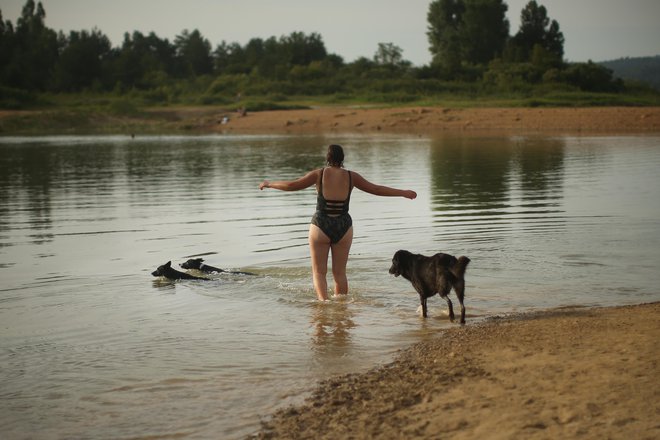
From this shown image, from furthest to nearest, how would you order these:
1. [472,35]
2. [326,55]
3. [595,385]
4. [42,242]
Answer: [326,55] → [472,35] → [42,242] → [595,385]

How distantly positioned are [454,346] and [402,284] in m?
3.38

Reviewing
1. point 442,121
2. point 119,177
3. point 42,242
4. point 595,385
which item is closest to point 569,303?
point 595,385

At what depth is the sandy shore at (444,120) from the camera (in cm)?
4294

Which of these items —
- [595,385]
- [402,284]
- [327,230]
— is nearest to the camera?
[595,385]

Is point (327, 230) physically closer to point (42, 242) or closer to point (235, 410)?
point (235, 410)

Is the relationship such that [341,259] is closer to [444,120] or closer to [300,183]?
[300,183]

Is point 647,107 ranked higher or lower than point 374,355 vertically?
higher

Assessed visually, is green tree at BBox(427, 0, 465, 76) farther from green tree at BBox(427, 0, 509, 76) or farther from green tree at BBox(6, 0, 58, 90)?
green tree at BBox(6, 0, 58, 90)

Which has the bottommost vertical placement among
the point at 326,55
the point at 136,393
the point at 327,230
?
the point at 136,393

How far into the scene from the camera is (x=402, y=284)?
10391mm

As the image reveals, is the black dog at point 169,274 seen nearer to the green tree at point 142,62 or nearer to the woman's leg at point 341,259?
the woman's leg at point 341,259

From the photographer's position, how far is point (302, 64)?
8638cm

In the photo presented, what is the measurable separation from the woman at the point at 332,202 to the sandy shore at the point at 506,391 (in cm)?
210

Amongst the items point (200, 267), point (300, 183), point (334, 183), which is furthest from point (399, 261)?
point (200, 267)
